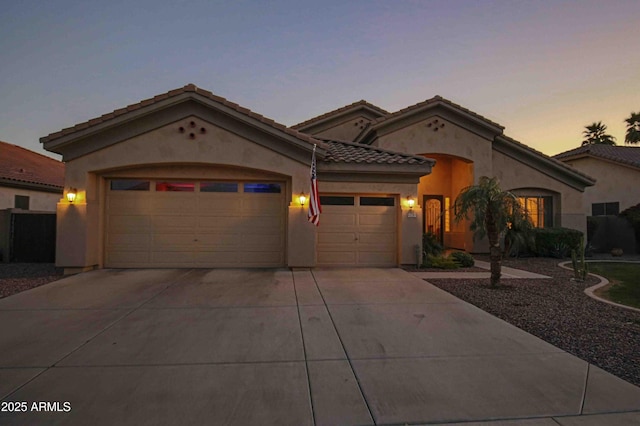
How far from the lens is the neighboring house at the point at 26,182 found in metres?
16.2

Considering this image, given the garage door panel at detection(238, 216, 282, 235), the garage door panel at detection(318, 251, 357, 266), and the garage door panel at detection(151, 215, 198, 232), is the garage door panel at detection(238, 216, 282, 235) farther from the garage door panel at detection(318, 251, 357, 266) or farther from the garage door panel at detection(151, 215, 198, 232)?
the garage door panel at detection(318, 251, 357, 266)

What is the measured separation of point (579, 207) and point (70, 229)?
21.1 metres

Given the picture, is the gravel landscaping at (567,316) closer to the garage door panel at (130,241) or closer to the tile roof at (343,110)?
the garage door panel at (130,241)

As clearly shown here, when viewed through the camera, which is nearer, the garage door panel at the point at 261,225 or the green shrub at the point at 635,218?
the garage door panel at the point at 261,225

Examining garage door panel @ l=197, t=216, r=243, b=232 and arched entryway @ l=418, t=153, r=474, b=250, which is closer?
garage door panel @ l=197, t=216, r=243, b=232

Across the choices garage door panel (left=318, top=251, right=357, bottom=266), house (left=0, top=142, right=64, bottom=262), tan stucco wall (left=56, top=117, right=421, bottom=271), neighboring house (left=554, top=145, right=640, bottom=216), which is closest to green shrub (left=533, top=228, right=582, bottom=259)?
garage door panel (left=318, top=251, right=357, bottom=266)

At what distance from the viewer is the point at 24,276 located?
9477 millimetres

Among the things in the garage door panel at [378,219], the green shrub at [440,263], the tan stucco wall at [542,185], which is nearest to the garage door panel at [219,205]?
the garage door panel at [378,219]

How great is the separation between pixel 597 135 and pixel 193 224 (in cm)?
4603

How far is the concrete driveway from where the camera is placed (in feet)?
10.0

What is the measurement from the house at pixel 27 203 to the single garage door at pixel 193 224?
374 centimetres

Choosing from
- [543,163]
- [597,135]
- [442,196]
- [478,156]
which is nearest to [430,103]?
[478,156]

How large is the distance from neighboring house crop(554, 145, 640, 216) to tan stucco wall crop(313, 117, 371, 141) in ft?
51.0

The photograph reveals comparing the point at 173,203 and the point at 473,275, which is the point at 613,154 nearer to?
the point at 473,275
